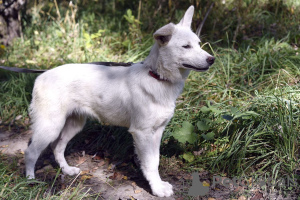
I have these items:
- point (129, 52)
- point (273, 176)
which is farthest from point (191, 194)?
point (129, 52)

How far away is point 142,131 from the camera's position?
3000mm

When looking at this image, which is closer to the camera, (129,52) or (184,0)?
(129,52)

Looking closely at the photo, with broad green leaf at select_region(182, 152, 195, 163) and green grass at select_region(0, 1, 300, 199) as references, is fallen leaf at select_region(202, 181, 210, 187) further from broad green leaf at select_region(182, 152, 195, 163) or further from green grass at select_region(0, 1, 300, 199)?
broad green leaf at select_region(182, 152, 195, 163)

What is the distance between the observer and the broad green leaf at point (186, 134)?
346 cm

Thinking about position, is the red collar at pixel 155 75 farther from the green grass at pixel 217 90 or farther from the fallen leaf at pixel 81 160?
the fallen leaf at pixel 81 160

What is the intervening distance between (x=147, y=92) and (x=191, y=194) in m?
1.11

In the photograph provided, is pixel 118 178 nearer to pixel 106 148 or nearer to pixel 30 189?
pixel 106 148

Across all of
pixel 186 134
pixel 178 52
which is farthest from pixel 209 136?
pixel 178 52

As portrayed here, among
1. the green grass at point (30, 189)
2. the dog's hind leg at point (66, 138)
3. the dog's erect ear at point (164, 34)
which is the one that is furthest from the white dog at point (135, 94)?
the dog's hind leg at point (66, 138)

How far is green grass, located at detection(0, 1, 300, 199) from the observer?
128 inches

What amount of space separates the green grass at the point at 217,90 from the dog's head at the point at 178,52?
88 cm

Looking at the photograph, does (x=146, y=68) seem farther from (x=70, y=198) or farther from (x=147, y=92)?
(x=70, y=198)

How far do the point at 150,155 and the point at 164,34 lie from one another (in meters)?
1.14

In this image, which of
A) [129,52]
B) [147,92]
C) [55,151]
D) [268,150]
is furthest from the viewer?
[129,52]
